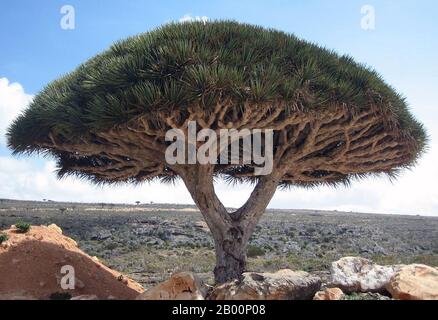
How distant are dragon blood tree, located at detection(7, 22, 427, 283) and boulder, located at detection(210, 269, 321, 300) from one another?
2189 millimetres

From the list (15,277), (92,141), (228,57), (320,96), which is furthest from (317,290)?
(15,277)

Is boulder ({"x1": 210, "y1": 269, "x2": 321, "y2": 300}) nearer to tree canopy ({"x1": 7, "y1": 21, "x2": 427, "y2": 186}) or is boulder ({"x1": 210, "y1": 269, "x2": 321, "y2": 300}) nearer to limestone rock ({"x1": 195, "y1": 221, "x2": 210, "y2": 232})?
tree canopy ({"x1": 7, "y1": 21, "x2": 427, "y2": 186})

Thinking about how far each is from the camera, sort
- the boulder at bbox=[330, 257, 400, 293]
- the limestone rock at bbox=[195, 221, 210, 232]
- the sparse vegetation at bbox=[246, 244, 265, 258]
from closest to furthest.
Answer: the boulder at bbox=[330, 257, 400, 293] < the sparse vegetation at bbox=[246, 244, 265, 258] < the limestone rock at bbox=[195, 221, 210, 232]

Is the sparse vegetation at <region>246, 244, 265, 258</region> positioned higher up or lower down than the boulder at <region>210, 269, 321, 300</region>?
lower down

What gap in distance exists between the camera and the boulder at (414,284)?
7.28 metres

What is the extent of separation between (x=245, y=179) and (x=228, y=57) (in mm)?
5471

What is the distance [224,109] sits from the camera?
26.2 ft

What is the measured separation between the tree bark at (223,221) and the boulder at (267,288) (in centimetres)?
207

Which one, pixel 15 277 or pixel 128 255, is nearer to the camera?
pixel 15 277

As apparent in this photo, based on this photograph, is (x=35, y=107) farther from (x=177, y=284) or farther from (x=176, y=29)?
(x=177, y=284)

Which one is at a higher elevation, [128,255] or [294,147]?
[294,147]

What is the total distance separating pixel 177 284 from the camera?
7.30 metres

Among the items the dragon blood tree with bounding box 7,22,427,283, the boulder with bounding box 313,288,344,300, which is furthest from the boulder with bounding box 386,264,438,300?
the dragon blood tree with bounding box 7,22,427,283

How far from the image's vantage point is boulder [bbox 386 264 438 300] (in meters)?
7.28
